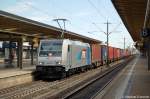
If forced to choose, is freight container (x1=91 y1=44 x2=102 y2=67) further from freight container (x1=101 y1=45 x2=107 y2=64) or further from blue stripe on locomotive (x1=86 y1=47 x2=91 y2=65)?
blue stripe on locomotive (x1=86 y1=47 x2=91 y2=65)

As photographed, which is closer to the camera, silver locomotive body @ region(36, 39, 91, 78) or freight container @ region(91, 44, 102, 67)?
silver locomotive body @ region(36, 39, 91, 78)

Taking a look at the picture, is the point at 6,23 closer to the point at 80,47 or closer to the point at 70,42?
the point at 70,42

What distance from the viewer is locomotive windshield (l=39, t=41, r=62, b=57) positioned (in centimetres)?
2669

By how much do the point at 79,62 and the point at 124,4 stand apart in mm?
6599

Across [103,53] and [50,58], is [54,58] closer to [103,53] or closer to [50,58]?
[50,58]

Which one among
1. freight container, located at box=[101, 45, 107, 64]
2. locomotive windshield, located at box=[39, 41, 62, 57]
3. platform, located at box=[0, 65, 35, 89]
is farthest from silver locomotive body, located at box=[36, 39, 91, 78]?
freight container, located at box=[101, 45, 107, 64]

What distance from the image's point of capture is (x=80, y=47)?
33.1 meters

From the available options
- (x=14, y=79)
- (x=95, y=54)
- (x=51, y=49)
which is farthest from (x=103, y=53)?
(x=14, y=79)

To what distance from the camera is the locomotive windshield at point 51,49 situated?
26688 mm

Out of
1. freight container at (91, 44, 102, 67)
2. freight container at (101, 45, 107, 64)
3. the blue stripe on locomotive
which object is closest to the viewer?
the blue stripe on locomotive

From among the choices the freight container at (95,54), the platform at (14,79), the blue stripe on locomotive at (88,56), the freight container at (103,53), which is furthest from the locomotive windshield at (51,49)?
the freight container at (103,53)

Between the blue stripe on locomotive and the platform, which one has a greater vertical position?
the blue stripe on locomotive

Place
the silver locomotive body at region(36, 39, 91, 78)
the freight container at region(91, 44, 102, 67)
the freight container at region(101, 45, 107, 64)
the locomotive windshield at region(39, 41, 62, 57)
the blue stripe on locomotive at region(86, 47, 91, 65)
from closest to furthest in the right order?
1. the silver locomotive body at region(36, 39, 91, 78)
2. the locomotive windshield at region(39, 41, 62, 57)
3. the blue stripe on locomotive at region(86, 47, 91, 65)
4. the freight container at region(91, 44, 102, 67)
5. the freight container at region(101, 45, 107, 64)

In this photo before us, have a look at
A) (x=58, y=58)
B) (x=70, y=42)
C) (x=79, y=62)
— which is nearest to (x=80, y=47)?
(x=79, y=62)
